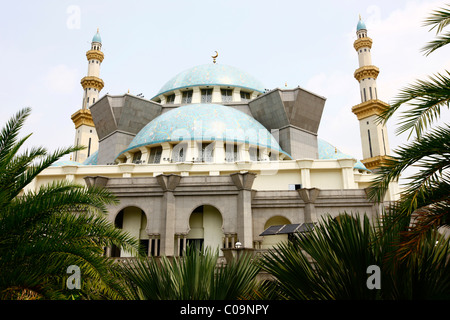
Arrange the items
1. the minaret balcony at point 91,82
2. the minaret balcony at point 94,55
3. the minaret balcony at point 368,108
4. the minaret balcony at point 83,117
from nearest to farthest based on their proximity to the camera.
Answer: the minaret balcony at point 368,108
the minaret balcony at point 83,117
the minaret balcony at point 91,82
the minaret balcony at point 94,55

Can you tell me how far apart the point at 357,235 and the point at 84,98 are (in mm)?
49520

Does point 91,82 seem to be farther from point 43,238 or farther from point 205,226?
point 43,238

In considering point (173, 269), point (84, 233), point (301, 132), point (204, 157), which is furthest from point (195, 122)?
point (173, 269)

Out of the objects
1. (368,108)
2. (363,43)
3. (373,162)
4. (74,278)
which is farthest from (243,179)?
(363,43)

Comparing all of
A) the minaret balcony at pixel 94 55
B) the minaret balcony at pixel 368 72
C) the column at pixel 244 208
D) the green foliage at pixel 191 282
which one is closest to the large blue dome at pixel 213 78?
the minaret balcony at pixel 368 72

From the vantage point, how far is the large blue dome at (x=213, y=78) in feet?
129

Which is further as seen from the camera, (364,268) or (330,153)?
(330,153)

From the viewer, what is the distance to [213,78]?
3941cm

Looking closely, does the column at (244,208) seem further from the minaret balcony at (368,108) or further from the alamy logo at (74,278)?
the minaret balcony at (368,108)

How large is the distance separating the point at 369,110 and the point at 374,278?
4465cm

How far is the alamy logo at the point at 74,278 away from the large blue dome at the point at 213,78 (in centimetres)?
3224

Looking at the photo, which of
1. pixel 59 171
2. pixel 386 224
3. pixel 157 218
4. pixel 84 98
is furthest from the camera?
pixel 84 98

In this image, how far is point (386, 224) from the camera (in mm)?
6090
